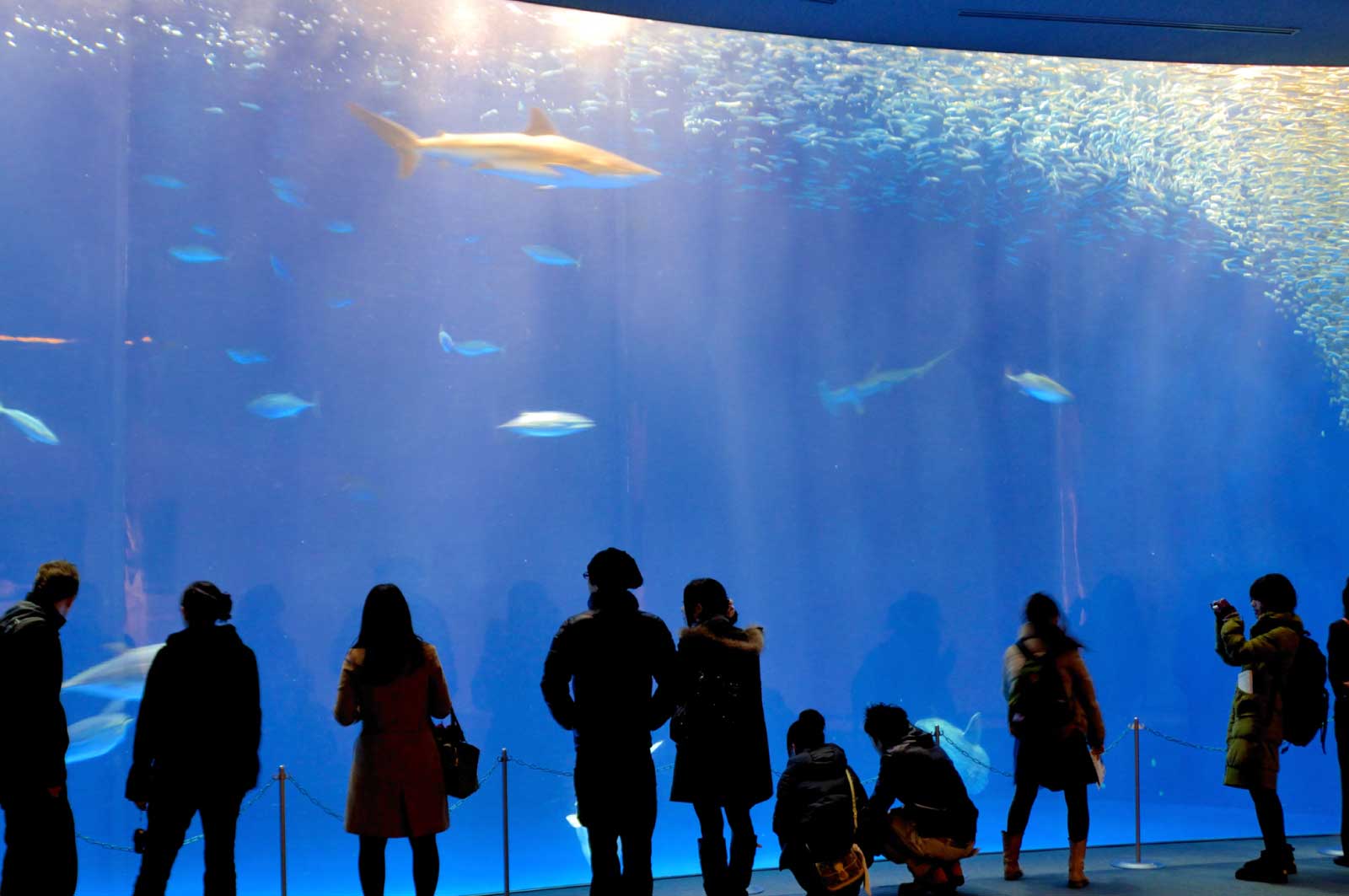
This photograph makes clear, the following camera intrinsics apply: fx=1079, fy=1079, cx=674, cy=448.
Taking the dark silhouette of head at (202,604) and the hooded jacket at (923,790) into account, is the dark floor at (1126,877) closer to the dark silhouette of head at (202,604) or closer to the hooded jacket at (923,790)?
the hooded jacket at (923,790)

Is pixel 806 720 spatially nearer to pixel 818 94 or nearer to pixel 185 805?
pixel 185 805

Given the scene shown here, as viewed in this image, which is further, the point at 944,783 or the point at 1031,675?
the point at 1031,675

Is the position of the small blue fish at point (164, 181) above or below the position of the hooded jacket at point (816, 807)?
above

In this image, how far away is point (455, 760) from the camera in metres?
4.12

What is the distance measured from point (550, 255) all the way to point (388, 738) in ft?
15.4

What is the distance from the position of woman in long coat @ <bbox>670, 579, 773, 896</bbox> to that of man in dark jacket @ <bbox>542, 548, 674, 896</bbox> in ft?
1.32

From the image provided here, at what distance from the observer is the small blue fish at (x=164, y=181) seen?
255 inches

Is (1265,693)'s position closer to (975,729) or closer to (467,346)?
(975,729)

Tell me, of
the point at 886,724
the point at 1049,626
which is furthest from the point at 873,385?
the point at 886,724

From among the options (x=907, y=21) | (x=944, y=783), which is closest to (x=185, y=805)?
(x=944, y=783)

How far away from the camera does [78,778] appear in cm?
695

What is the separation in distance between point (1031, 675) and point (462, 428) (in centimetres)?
464

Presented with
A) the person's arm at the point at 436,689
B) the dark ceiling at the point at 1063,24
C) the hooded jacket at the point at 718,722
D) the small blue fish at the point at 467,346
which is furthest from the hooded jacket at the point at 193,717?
the small blue fish at the point at 467,346

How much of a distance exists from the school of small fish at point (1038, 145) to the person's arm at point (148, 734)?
18.5 ft
